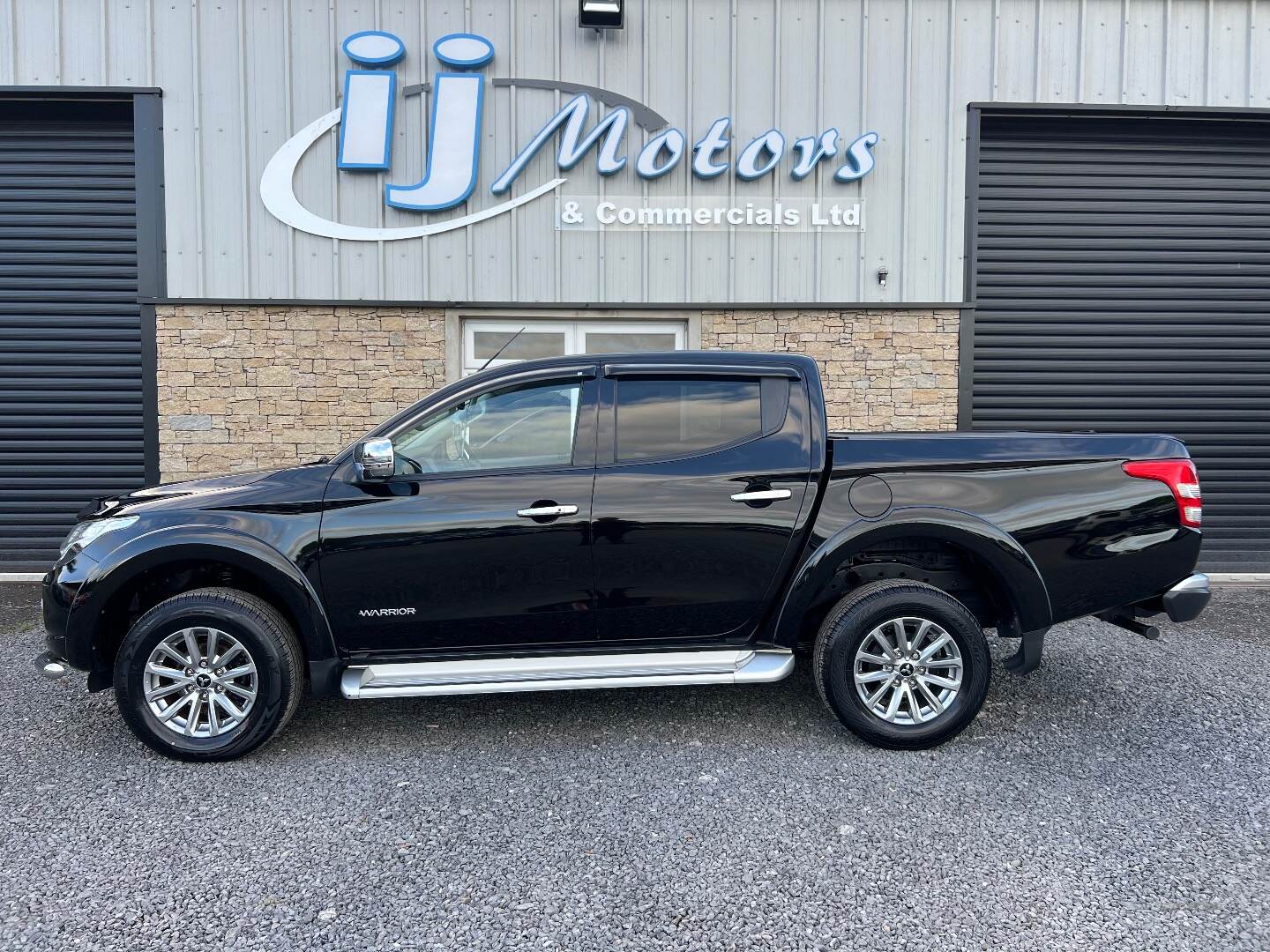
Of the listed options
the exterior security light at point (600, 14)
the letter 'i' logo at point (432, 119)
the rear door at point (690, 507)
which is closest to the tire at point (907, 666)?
the rear door at point (690, 507)

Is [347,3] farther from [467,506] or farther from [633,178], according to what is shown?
[467,506]

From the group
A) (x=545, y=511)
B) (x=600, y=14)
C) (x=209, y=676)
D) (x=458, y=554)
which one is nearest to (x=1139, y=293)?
(x=600, y=14)

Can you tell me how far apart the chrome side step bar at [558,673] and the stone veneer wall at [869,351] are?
4110 mm

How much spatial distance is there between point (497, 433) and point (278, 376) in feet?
14.5

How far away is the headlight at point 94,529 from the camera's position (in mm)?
3398

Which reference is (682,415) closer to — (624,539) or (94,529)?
(624,539)

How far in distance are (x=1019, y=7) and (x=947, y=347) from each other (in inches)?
128

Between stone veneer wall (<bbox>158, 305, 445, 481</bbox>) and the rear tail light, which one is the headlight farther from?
the rear tail light

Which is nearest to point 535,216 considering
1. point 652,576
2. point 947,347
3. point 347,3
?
point 347,3

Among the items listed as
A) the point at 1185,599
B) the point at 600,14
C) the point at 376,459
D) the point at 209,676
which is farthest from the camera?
the point at 600,14

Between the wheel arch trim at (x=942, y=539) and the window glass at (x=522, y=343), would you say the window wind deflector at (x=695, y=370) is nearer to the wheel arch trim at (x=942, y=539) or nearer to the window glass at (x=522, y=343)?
the wheel arch trim at (x=942, y=539)

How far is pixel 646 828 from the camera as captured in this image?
2850mm

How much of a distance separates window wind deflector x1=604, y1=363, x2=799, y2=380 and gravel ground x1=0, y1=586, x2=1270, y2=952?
1.72m

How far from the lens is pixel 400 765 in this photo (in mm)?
3352
